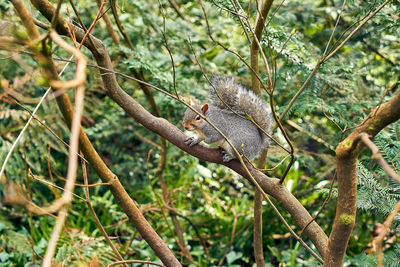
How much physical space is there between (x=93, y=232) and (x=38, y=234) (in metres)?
0.39

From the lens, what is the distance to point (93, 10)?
3.35 metres

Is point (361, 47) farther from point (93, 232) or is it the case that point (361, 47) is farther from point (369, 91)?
point (93, 232)

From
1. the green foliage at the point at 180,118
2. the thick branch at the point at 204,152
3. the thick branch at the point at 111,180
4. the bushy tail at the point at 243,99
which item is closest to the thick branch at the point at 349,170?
the thick branch at the point at 204,152

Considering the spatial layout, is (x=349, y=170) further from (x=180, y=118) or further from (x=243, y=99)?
(x=180, y=118)

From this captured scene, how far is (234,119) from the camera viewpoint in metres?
2.04

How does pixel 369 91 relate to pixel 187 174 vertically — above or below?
above

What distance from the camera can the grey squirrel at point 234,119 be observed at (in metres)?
1.75

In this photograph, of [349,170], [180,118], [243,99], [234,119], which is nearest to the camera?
[349,170]

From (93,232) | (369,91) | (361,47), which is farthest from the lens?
(93,232)

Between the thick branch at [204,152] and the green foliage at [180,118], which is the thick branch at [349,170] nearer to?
the thick branch at [204,152]

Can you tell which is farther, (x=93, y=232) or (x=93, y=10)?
(x=93, y=10)

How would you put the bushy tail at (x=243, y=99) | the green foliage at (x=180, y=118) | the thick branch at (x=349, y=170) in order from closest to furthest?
1. the thick branch at (x=349, y=170)
2. the bushy tail at (x=243, y=99)
3. the green foliage at (x=180, y=118)

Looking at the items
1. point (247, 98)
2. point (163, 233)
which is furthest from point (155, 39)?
point (163, 233)

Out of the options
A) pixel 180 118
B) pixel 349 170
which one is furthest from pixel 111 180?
pixel 180 118
